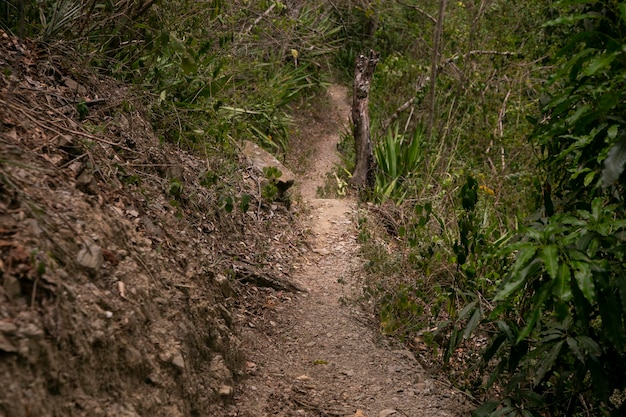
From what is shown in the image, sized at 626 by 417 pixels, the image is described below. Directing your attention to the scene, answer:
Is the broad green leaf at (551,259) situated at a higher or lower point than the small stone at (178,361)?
higher

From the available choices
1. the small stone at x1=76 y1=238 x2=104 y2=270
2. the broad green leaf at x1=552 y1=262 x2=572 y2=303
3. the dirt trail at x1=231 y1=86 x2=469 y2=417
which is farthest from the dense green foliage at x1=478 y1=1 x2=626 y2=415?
the small stone at x1=76 y1=238 x2=104 y2=270

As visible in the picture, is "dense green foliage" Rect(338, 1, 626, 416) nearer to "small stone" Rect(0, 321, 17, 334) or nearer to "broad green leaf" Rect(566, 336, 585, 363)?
"broad green leaf" Rect(566, 336, 585, 363)

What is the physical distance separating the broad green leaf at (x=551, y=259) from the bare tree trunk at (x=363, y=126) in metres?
5.33

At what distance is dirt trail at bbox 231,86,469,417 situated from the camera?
13.8 feet

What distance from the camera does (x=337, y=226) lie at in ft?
22.7

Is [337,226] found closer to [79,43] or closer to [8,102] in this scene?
[79,43]

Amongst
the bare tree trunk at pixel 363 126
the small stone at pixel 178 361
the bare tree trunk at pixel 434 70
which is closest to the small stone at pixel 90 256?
the small stone at pixel 178 361

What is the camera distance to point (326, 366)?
15.3ft

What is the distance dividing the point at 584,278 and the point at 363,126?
19.2ft

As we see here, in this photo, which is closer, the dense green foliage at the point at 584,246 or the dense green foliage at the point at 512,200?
the dense green foliage at the point at 584,246

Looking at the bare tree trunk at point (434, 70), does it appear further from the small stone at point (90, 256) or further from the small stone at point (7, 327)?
the small stone at point (7, 327)

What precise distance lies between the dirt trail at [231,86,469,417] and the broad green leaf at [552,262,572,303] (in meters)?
1.90

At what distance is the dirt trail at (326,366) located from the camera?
4199mm

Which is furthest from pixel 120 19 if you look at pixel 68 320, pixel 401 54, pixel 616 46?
pixel 401 54
